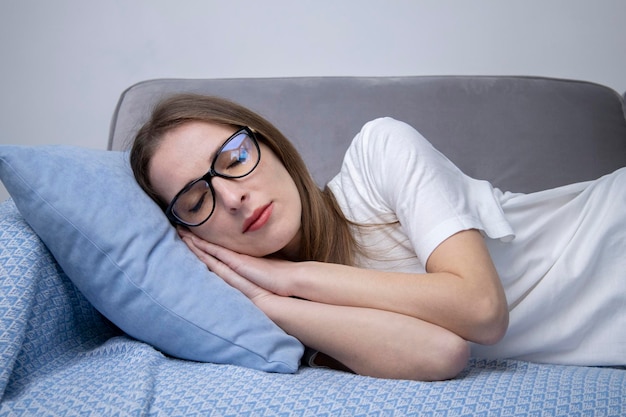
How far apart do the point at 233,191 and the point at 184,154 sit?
0.15 metres

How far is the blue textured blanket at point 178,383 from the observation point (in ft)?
3.10

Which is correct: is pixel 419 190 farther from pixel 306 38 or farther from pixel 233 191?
pixel 306 38

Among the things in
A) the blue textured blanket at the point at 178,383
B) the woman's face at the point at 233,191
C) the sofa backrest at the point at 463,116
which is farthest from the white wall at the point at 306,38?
the blue textured blanket at the point at 178,383

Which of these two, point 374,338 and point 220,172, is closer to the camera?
point 374,338

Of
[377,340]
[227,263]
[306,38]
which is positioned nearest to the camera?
[377,340]

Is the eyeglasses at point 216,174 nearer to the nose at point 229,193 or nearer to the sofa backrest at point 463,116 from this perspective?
the nose at point 229,193

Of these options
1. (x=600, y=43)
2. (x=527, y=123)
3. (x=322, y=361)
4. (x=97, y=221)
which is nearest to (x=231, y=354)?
(x=322, y=361)

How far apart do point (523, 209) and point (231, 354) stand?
0.79 metres

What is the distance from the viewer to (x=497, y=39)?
2.49 meters

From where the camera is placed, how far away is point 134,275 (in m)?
1.20

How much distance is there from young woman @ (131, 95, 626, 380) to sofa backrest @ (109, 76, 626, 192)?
36 centimetres

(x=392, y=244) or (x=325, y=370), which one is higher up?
(x=392, y=244)

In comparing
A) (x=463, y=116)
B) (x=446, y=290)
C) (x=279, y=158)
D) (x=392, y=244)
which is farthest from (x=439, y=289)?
(x=463, y=116)

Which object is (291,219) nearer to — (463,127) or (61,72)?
(463,127)
